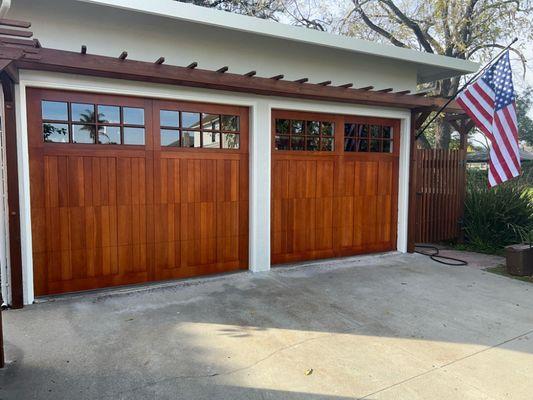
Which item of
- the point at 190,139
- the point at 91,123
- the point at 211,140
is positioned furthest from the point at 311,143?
the point at 91,123

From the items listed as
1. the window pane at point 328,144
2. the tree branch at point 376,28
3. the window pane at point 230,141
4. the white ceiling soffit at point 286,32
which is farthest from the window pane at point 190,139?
the tree branch at point 376,28

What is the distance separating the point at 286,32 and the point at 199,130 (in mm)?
1682

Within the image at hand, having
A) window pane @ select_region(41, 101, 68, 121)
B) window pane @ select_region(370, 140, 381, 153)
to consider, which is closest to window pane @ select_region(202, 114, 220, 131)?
window pane @ select_region(41, 101, 68, 121)

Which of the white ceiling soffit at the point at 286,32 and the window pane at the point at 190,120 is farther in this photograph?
the window pane at the point at 190,120

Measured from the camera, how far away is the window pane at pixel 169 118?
185 inches

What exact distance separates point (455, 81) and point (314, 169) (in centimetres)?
1098

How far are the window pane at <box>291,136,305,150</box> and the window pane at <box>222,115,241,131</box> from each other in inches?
34.4

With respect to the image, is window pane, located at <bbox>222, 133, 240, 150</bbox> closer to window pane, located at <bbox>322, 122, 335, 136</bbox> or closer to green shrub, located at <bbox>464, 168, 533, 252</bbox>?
window pane, located at <bbox>322, 122, 335, 136</bbox>

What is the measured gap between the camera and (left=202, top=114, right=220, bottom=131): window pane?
502 cm

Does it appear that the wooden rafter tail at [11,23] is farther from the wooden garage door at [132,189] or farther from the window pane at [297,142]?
the window pane at [297,142]

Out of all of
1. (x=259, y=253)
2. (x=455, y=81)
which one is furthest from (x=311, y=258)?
(x=455, y=81)

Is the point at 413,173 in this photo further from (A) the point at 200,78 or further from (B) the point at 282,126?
(A) the point at 200,78

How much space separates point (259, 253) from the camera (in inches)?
213

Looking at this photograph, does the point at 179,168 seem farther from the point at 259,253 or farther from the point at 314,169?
the point at 314,169
